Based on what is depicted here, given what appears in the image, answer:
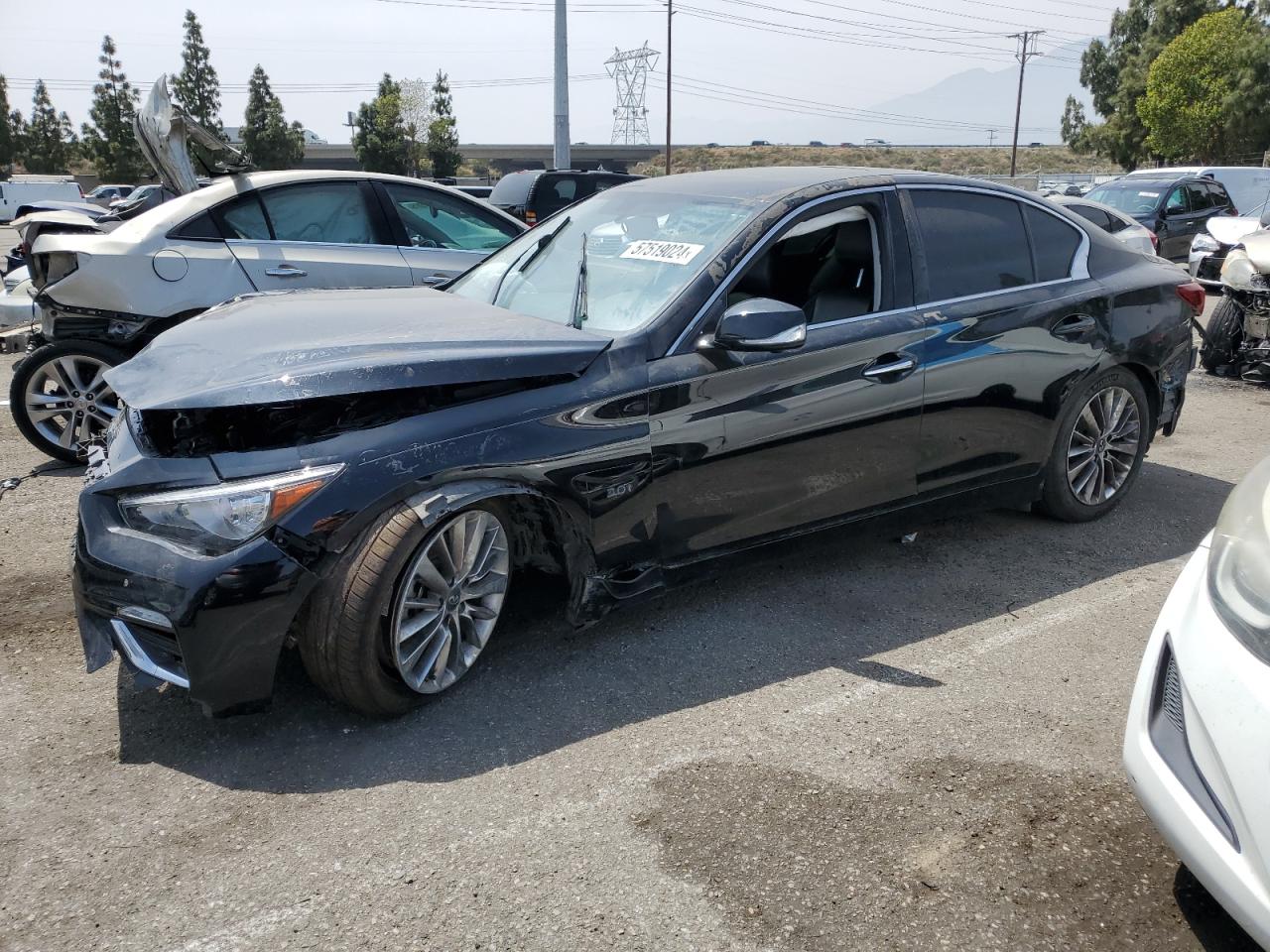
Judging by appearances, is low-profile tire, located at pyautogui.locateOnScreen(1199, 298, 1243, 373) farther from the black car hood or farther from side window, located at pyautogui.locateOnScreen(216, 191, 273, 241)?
side window, located at pyautogui.locateOnScreen(216, 191, 273, 241)

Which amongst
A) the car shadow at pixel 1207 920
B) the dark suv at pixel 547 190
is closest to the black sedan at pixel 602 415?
the car shadow at pixel 1207 920

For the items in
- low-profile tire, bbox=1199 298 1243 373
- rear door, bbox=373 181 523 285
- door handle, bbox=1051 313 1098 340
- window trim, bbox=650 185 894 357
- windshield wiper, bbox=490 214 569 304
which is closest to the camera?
Result: window trim, bbox=650 185 894 357

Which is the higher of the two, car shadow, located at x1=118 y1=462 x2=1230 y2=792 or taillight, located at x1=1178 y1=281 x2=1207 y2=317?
taillight, located at x1=1178 y1=281 x2=1207 y2=317

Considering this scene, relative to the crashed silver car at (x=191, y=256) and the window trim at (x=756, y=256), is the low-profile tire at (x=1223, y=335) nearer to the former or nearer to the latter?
the window trim at (x=756, y=256)

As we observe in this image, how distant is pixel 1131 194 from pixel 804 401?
15.7m

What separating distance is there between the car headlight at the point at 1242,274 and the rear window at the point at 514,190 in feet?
30.1

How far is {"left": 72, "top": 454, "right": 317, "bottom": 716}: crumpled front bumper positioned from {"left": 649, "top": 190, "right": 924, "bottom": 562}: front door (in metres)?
1.34

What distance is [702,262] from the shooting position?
3.76 m

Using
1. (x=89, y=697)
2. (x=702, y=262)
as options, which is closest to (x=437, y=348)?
(x=702, y=262)

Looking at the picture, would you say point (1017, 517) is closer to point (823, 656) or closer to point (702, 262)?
point (823, 656)

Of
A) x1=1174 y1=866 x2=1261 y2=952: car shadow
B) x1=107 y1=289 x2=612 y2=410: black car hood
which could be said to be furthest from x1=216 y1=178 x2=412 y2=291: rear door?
x1=1174 y1=866 x2=1261 y2=952: car shadow

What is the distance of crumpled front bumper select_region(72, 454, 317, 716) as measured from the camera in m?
2.82

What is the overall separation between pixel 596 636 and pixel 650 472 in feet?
2.43

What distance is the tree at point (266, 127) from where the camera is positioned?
7869 cm
